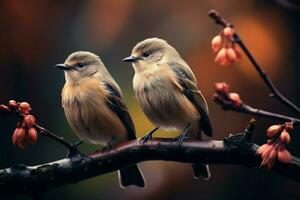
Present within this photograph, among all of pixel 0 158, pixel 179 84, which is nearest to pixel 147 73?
pixel 179 84

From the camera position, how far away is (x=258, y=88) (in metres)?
4.33

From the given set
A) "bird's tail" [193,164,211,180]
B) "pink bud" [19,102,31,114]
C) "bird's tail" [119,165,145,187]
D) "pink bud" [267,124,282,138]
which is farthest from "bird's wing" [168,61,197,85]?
"pink bud" [267,124,282,138]

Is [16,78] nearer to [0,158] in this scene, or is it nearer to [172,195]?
[0,158]

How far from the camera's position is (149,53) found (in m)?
2.48

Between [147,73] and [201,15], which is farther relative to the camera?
[201,15]

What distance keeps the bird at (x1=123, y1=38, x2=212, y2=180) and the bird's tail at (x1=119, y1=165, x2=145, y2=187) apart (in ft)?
0.81

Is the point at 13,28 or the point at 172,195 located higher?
the point at 13,28

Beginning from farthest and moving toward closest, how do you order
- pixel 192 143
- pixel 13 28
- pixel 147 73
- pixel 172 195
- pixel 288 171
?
1. pixel 13 28
2. pixel 172 195
3. pixel 147 73
4. pixel 192 143
5. pixel 288 171

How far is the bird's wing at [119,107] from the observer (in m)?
2.78

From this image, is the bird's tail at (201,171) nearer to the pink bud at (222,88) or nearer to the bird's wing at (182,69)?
the bird's wing at (182,69)

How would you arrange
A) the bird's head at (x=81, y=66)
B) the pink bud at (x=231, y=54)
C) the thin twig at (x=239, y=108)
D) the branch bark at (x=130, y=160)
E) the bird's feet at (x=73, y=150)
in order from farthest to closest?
the bird's head at (x=81, y=66) → the bird's feet at (x=73, y=150) → the branch bark at (x=130, y=160) → the pink bud at (x=231, y=54) → the thin twig at (x=239, y=108)

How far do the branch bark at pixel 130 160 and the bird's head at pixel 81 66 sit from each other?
1.36 feet

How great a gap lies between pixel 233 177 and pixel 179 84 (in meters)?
1.87

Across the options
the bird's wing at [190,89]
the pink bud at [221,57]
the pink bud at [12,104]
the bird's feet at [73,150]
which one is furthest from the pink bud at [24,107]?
the bird's wing at [190,89]
